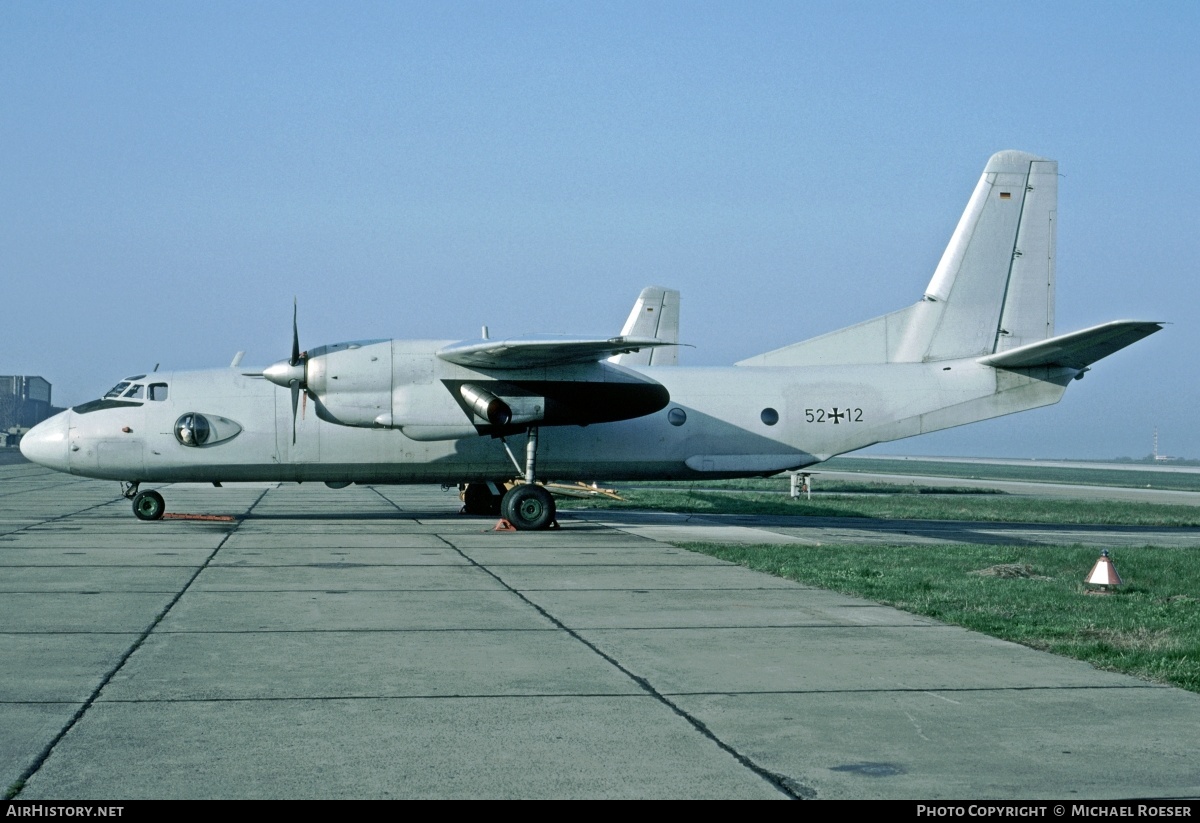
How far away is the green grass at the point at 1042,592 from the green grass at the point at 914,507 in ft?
30.9

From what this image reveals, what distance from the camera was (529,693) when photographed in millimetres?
7875

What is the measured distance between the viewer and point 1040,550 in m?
18.8

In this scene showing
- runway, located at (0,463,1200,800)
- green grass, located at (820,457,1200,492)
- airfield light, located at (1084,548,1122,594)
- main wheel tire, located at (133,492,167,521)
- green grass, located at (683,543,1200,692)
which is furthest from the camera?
green grass, located at (820,457,1200,492)

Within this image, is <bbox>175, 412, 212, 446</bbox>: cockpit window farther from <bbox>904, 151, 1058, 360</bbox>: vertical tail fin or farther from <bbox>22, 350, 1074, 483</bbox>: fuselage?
<bbox>904, 151, 1058, 360</bbox>: vertical tail fin

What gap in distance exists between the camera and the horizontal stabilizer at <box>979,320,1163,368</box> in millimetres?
20219

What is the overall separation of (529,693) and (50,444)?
18.5 meters

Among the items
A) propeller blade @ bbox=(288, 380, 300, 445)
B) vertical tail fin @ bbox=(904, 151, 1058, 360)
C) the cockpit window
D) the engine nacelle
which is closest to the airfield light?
vertical tail fin @ bbox=(904, 151, 1058, 360)

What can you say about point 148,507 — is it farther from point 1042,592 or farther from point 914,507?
point 914,507

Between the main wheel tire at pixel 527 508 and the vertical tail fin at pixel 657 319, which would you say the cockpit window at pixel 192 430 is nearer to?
the main wheel tire at pixel 527 508

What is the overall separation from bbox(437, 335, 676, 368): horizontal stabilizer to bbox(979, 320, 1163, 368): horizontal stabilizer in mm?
7564

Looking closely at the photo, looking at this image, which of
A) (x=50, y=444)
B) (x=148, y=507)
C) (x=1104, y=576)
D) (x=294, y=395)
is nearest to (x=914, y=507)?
(x=294, y=395)

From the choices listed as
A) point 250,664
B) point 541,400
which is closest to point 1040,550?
point 541,400

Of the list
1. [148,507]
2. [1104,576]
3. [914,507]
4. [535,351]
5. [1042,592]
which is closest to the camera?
[1042,592]

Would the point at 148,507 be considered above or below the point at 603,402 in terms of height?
below
